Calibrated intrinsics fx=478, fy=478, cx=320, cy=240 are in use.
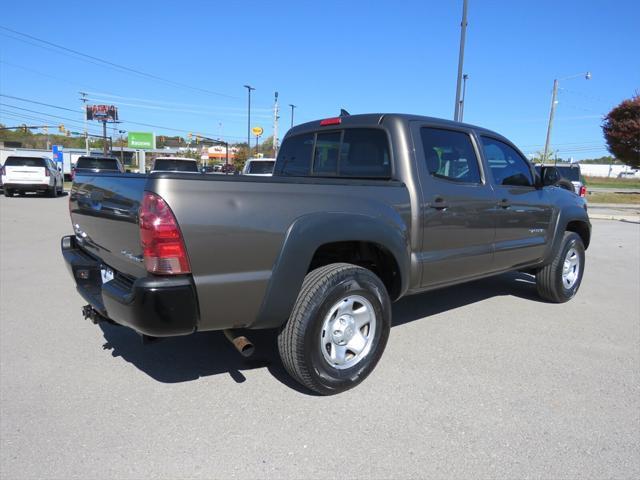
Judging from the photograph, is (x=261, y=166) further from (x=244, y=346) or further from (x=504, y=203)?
(x=244, y=346)

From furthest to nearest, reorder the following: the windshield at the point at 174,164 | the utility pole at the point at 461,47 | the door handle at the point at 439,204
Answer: the windshield at the point at 174,164 < the utility pole at the point at 461,47 < the door handle at the point at 439,204

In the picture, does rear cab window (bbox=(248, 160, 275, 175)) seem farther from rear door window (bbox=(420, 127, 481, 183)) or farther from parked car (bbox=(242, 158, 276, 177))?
rear door window (bbox=(420, 127, 481, 183))

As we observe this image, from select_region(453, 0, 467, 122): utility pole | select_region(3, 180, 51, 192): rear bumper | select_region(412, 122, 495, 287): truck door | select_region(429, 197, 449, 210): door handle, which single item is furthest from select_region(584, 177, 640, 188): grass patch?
select_region(429, 197, 449, 210): door handle

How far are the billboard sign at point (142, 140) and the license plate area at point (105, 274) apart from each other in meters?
75.0

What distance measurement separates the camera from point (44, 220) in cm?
1157

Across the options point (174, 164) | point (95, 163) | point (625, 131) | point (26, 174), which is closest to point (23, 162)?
point (26, 174)

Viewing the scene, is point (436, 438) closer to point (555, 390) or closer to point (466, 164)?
point (555, 390)

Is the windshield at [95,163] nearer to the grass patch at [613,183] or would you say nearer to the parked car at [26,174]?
the parked car at [26,174]

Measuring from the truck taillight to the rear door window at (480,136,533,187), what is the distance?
301 cm

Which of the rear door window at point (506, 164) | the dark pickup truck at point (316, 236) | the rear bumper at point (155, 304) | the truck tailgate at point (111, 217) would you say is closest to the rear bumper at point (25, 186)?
the dark pickup truck at point (316, 236)

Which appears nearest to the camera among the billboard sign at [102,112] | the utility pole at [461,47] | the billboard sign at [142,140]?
the utility pole at [461,47]

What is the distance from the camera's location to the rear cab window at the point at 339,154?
12.2 feet

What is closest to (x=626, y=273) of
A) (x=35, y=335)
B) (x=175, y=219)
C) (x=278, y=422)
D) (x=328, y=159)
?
(x=328, y=159)

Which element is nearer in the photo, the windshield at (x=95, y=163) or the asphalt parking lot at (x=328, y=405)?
the asphalt parking lot at (x=328, y=405)
